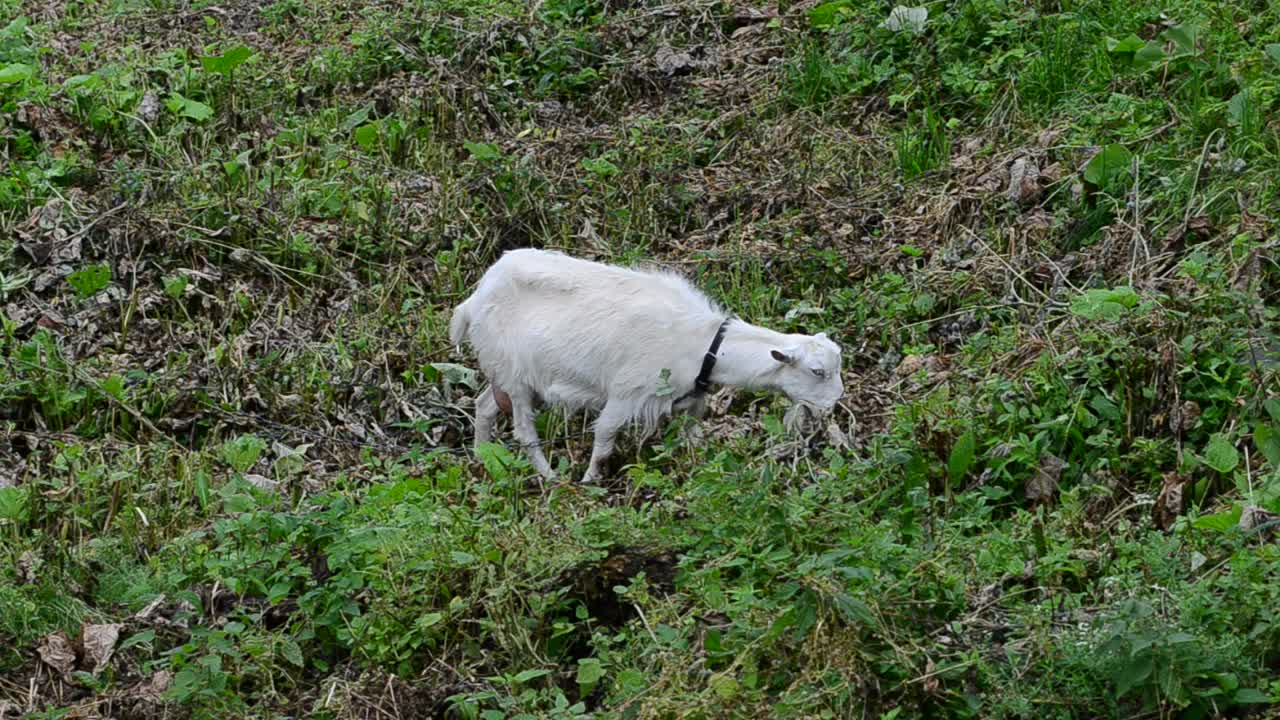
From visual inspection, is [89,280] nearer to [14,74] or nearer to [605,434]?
[14,74]

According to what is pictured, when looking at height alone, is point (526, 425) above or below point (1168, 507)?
below

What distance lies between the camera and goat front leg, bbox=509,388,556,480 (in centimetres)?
815

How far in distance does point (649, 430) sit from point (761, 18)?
5.00m

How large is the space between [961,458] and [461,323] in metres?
2.80

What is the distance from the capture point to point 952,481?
6848mm

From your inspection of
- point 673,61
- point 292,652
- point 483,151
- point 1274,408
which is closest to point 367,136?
point 483,151

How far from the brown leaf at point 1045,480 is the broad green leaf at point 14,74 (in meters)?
7.42

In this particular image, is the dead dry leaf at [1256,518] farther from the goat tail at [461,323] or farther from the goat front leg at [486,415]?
the goat tail at [461,323]

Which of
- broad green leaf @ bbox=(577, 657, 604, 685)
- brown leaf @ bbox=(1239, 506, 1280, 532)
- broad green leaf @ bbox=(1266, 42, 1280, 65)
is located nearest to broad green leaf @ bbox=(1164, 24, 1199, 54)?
broad green leaf @ bbox=(1266, 42, 1280, 65)

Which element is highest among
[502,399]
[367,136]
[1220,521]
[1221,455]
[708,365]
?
[1220,521]

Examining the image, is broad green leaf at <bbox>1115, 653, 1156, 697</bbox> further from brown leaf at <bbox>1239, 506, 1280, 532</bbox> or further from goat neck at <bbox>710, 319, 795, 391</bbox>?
goat neck at <bbox>710, 319, 795, 391</bbox>

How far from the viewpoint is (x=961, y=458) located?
22.4 feet

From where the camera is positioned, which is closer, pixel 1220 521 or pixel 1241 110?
pixel 1220 521

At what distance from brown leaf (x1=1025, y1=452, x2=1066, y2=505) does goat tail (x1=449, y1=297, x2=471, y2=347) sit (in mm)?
3024
